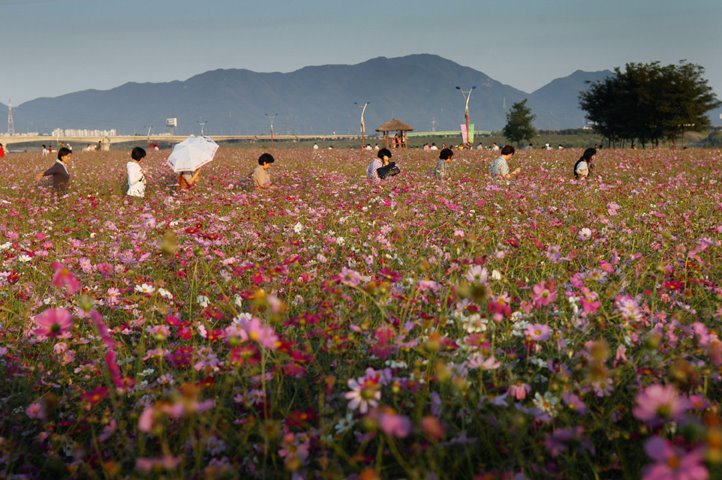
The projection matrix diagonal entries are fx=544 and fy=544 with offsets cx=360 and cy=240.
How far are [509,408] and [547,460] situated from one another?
0.21 m

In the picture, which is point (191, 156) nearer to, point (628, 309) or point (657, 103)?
point (628, 309)

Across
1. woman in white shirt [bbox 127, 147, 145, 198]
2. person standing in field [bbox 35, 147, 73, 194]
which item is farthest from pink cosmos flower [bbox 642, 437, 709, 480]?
person standing in field [bbox 35, 147, 73, 194]

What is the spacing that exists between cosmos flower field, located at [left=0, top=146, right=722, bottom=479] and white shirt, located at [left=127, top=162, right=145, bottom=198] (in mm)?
3877

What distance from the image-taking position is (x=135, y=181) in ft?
32.7

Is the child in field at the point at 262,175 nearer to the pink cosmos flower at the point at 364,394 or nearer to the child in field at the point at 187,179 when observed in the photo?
the child in field at the point at 187,179

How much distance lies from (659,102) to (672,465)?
4775cm

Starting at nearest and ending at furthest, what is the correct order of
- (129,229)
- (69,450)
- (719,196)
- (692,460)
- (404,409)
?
(692,460)
(404,409)
(69,450)
(129,229)
(719,196)

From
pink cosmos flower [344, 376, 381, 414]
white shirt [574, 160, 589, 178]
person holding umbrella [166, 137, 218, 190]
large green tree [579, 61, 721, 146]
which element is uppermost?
large green tree [579, 61, 721, 146]

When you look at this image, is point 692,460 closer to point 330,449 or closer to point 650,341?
point 650,341

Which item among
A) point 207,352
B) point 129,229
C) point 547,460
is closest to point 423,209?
point 129,229

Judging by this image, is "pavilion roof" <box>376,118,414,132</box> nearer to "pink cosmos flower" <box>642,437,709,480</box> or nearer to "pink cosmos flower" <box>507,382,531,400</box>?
"pink cosmos flower" <box>507,382,531,400</box>

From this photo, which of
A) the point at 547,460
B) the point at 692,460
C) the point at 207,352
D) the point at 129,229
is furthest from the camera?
the point at 129,229

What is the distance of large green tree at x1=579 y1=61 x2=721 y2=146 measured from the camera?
41625 millimetres

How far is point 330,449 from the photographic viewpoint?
192 centimetres
